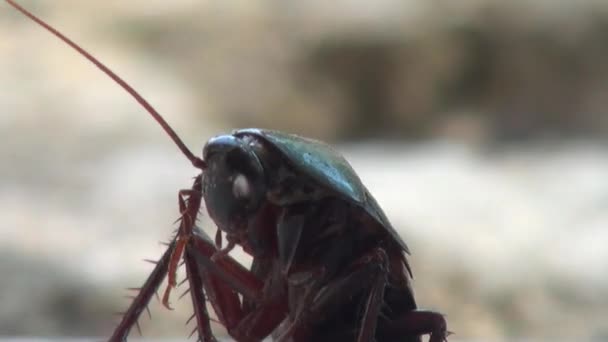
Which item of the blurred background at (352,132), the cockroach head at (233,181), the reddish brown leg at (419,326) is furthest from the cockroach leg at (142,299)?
the blurred background at (352,132)

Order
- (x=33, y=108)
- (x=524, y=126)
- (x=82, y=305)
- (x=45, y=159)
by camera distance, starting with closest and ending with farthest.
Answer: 1. (x=82, y=305)
2. (x=45, y=159)
3. (x=33, y=108)
4. (x=524, y=126)

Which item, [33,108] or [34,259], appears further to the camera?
[33,108]

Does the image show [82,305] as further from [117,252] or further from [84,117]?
[84,117]

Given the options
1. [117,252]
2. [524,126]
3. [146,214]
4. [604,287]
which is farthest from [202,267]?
[524,126]

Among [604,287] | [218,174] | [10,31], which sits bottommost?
[604,287]

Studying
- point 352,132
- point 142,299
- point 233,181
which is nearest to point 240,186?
point 233,181

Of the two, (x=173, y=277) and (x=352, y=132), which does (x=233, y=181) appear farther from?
(x=352, y=132)

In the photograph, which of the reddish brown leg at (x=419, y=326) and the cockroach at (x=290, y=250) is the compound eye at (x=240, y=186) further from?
the reddish brown leg at (x=419, y=326)
